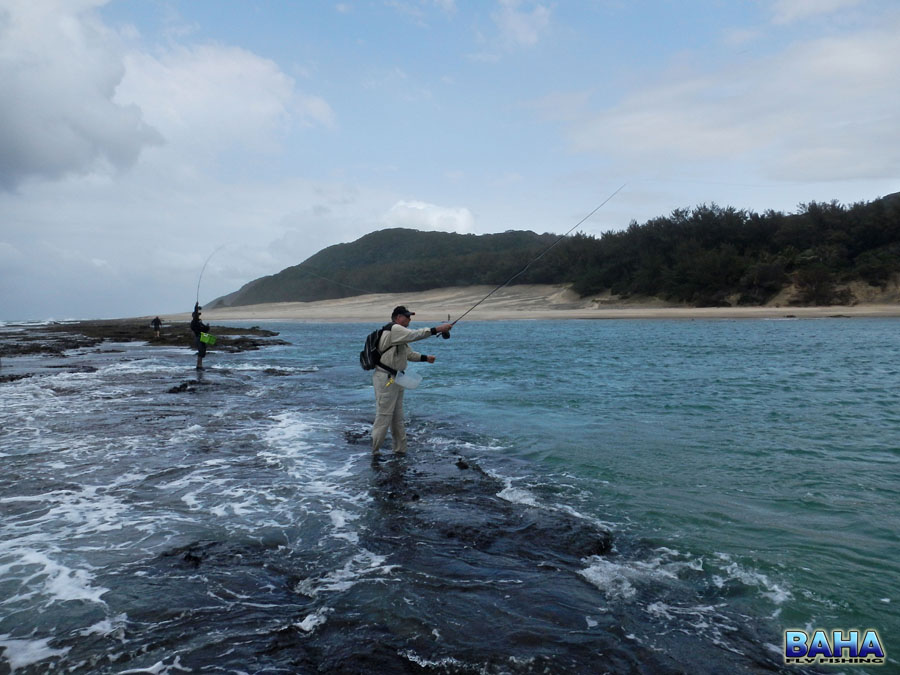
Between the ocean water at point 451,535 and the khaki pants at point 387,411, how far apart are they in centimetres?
31

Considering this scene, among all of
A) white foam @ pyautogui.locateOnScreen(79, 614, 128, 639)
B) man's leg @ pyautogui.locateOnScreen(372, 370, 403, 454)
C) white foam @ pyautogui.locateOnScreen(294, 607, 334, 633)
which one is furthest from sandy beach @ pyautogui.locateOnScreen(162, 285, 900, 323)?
white foam @ pyautogui.locateOnScreen(79, 614, 128, 639)

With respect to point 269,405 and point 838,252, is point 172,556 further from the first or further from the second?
point 838,252

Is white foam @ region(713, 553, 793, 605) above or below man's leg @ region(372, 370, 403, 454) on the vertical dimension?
below

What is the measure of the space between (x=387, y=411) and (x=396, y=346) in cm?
93

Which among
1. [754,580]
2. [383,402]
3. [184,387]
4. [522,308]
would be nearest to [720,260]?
[522,308]

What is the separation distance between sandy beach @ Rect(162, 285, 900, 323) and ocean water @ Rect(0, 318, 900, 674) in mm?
33008

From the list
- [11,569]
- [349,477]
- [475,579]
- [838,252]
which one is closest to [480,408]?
[349,477]

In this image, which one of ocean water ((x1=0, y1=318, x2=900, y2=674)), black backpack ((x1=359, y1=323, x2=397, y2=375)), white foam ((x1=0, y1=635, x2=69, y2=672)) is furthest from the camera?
black backpack ((x1=359, y1=323, x2=397, y2=375))

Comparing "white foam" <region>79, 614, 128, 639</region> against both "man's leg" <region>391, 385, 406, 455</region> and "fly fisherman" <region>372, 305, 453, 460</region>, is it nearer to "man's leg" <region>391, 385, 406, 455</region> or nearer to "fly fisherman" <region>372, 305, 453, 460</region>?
"fly fisherman" <region>372, 305, 453, 460</region>

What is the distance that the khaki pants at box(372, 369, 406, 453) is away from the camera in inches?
334

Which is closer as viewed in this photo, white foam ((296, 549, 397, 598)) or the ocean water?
A: the ocean water

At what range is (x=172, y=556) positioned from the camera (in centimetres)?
515

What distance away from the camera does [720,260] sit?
164 feet

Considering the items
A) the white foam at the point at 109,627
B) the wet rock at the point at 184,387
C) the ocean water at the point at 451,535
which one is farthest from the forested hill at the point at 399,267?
the white foam at the point at 109,627
